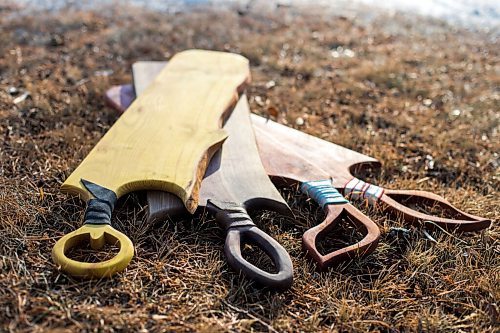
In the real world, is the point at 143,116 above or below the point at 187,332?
above

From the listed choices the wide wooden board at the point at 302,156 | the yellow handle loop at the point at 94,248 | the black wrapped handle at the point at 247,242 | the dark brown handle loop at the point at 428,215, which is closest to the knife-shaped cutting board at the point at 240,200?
the black wrapped handle at the point at 247,242

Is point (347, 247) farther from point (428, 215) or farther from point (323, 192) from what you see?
point (428, 215)

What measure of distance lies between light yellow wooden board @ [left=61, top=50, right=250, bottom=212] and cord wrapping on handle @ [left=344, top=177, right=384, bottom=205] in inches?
24.4

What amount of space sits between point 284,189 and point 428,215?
0.63 metres

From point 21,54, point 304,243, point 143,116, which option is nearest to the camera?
point 304,243

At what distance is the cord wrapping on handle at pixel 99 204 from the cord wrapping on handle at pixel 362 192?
99 centimetres

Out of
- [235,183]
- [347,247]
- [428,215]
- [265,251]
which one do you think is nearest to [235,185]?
[235,183]

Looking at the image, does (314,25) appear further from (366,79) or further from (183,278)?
(183,278)

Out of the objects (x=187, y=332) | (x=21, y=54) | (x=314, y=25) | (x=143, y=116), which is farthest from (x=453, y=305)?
(x=314, y=25)

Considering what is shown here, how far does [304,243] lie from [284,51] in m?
2.78

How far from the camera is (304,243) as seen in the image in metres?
1.86

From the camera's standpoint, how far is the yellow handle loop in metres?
1.64

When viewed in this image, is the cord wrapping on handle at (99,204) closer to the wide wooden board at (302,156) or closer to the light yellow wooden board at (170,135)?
the light yellow wooden board at (170,135)

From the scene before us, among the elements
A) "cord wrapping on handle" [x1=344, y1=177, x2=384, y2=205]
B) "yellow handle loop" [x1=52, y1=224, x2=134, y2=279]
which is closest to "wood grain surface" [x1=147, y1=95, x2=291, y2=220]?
"yellow handle loop" [x1=52, y1=224, x2=134, y2=279]
